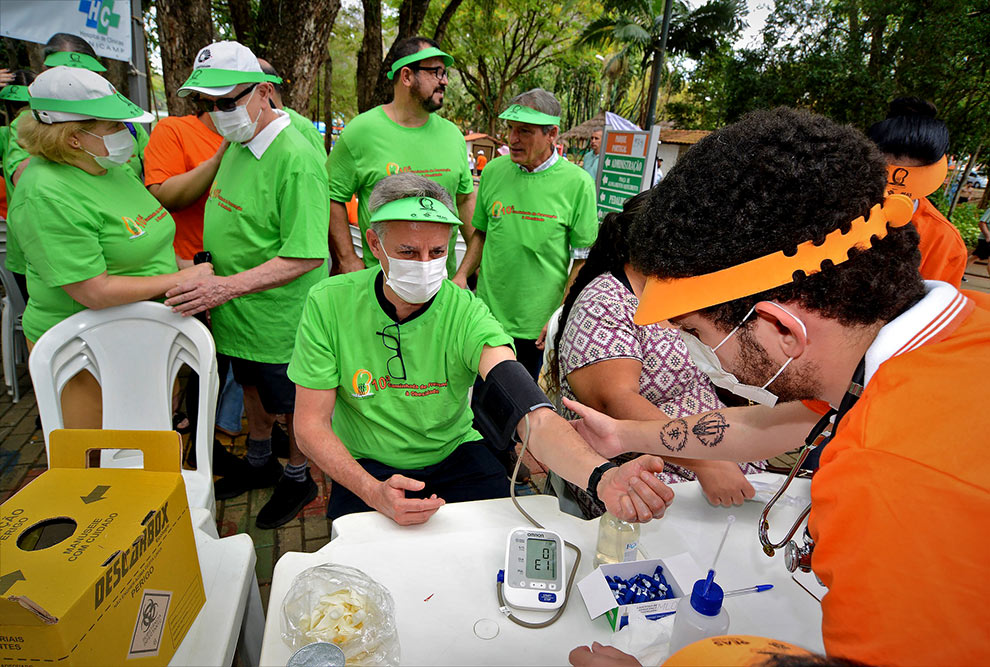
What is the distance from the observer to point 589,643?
3.97 feet

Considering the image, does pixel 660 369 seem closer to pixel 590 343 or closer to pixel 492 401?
pixel 590 343

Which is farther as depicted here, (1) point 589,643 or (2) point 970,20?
(2) point 970,20

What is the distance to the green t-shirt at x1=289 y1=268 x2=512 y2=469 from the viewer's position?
1.89 m

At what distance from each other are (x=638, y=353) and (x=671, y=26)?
72.8 feet

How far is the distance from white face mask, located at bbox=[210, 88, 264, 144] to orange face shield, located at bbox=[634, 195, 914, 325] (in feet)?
7.45

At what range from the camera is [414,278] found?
75.4 inches

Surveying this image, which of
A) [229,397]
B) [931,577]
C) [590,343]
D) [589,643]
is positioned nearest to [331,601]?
[589,643]

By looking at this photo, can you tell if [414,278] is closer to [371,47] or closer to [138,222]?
[138,222]

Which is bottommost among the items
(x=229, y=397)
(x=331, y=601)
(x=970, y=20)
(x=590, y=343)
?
(x=229, y=397)

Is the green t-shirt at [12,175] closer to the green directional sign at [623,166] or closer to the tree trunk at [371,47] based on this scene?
the green directional sign at [623,166]

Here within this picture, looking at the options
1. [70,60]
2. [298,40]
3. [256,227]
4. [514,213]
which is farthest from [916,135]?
[70,60]

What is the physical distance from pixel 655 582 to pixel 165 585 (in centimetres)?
114

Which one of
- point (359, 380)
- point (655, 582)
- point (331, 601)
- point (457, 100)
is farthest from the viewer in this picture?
point (457, 100)

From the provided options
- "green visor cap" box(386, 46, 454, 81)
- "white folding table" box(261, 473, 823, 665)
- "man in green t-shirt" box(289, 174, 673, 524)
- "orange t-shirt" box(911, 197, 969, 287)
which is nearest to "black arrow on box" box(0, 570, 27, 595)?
"white folding table" box(261, 473, 823, 665)
